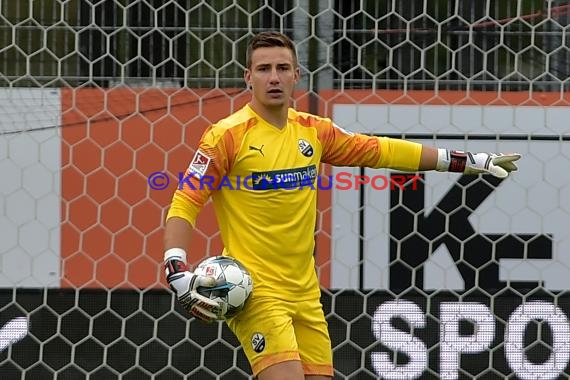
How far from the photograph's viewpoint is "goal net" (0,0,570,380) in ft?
12.1

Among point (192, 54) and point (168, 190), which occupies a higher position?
point (192, 54)

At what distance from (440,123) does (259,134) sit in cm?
87

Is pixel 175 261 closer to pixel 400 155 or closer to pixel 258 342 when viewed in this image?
pixel 258 342

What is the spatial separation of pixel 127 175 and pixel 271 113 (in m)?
0.81

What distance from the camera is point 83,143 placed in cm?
370

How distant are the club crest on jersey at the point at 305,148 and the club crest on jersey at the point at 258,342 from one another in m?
0.54

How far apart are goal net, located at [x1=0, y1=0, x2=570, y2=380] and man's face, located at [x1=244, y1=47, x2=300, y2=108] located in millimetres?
633

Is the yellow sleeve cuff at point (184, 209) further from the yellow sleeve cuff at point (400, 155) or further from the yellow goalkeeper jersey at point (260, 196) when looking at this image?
the yellow sleeve cuff at point (400, 155)

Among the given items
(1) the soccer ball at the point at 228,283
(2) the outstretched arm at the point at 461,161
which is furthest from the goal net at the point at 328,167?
(1) the soccer ball at the point at 228,283

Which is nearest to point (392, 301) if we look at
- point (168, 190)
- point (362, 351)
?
point (362, 351)

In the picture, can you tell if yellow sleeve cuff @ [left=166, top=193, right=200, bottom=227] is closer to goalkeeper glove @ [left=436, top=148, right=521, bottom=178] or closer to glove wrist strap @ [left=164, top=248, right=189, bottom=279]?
glove wrist strap @ [left=164, top=248, right=189, bottom=279]

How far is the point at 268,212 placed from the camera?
3.04m

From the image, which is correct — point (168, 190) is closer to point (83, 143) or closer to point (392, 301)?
point (83, 143)

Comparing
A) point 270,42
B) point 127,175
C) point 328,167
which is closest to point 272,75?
point 270,42
